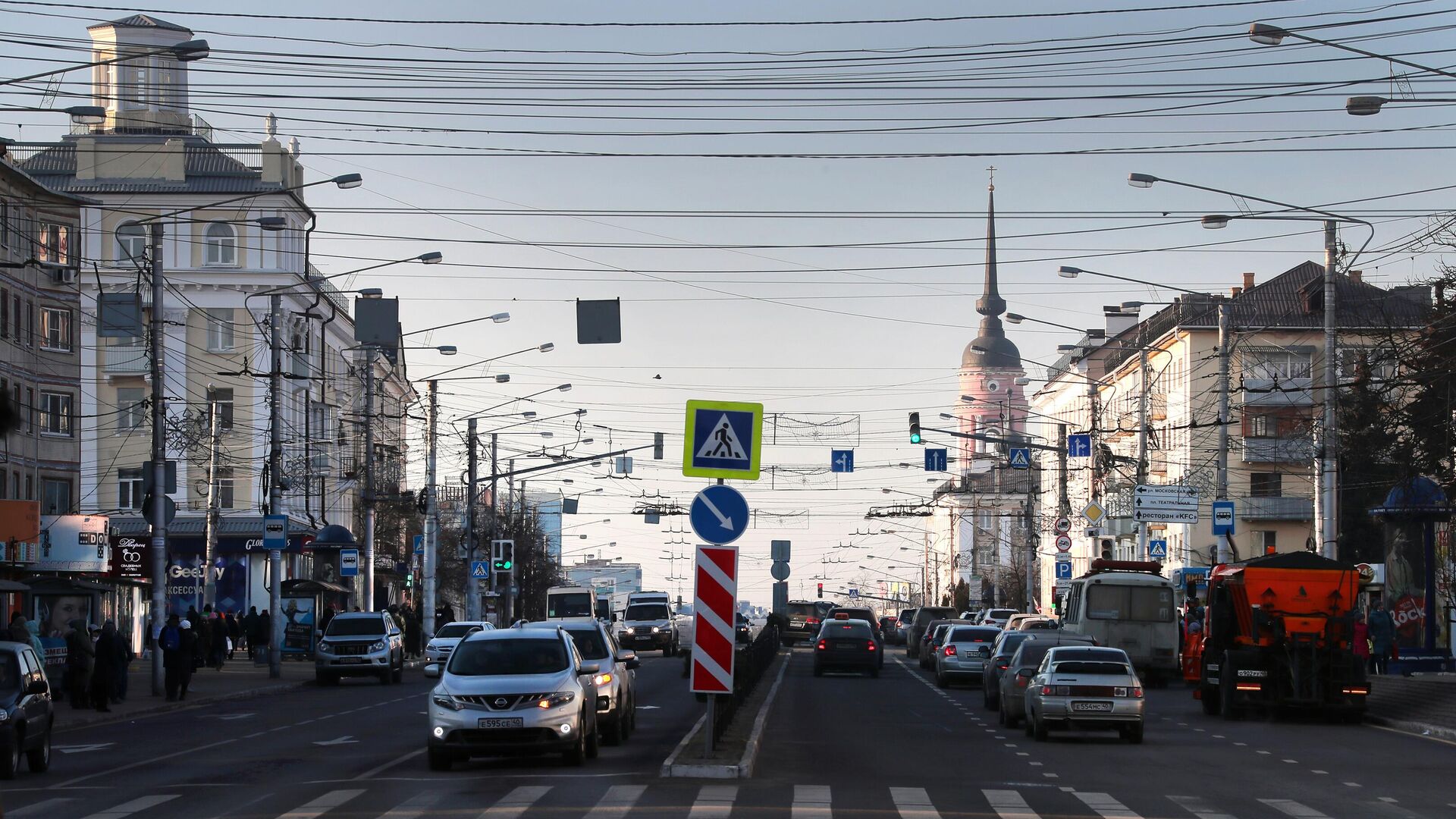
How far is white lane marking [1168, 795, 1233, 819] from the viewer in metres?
15.8

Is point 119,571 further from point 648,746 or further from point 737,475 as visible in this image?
point 737,475

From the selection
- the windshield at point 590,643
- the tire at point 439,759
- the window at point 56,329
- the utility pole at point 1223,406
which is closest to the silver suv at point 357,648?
the window at point 56,329

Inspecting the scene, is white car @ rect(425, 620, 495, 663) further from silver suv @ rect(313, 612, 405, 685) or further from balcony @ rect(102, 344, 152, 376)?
balcony @ rect(102, 344, 152, 376)

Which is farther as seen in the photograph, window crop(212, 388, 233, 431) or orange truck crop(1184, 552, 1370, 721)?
window crop(212, 388, 233, 431)

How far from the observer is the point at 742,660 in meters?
30.8

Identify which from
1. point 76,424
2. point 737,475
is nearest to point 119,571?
point 76,424

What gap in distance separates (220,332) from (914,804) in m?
65.7

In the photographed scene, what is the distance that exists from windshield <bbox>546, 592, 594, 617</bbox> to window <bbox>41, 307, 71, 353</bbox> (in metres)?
17.9

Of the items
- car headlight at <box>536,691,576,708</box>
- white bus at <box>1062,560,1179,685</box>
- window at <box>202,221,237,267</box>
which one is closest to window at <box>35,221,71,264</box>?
window at <box>202,221,237,267</box>

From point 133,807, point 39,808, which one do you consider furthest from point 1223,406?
point 39,808

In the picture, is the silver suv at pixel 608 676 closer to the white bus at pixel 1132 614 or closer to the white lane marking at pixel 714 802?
the white lane marking at pixel 714 802

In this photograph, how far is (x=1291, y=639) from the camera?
31.0 metres

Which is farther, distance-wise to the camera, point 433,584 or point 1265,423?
point 1265,423

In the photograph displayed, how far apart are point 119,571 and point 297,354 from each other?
1679 centimetres
